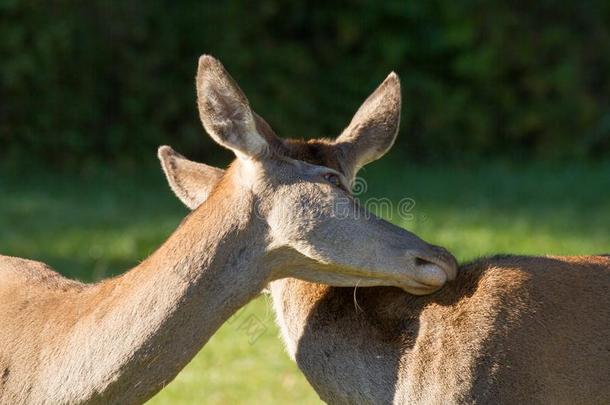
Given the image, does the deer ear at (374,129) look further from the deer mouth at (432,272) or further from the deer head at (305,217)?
the deer mouth at (432,272)

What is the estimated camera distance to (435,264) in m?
4.74

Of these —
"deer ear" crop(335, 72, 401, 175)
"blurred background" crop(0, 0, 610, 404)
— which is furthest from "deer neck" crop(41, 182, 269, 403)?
"blurred background" crop(0, 0, 610, 404)

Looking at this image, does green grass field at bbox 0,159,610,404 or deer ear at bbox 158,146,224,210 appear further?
green grass field at bbox 0,159,610,404

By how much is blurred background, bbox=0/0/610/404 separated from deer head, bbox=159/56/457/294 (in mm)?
5797

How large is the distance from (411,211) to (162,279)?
739 centimetres

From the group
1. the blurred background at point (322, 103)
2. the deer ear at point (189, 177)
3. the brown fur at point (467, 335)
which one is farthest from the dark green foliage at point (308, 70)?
the brown fur at point (467, 335)

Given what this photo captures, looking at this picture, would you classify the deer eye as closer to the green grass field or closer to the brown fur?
the brown fur

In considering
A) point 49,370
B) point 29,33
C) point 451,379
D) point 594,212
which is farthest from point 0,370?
point 29,33

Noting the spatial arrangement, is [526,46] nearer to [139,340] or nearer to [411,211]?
[411,211]

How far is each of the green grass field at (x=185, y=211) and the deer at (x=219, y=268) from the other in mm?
2558

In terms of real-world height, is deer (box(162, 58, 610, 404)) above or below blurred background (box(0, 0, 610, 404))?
below

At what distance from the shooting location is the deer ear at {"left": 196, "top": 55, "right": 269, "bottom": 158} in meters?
4.61

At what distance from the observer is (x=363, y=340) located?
4828 millimetres

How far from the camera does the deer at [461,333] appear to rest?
14.8ft
